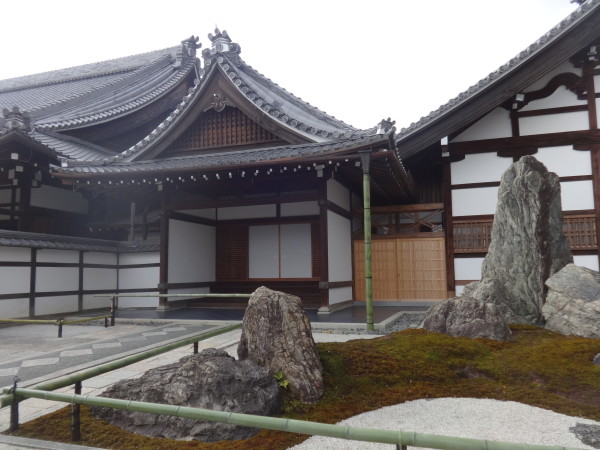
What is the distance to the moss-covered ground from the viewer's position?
3277 mm

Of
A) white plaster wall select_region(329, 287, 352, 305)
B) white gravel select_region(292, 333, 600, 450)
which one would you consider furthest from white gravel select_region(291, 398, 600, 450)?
white plaster wall select_region(329, 287, 352, 305)

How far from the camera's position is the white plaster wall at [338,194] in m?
10.9

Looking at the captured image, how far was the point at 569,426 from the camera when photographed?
344cm

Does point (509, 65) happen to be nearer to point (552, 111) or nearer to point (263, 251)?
point (552, 111)

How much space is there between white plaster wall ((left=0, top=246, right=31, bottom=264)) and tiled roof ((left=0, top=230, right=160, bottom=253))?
0.75 ft

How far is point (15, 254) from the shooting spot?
10055 millimetres

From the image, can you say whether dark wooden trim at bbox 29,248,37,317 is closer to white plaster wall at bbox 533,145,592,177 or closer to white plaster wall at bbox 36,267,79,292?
white plaster wall at bbox 36,267,79,292

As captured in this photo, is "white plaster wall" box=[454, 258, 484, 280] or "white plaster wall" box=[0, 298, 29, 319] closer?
"white plaster wall" box=[0, 298, 29, 319]

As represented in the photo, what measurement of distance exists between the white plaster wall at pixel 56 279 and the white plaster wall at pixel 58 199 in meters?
2.29

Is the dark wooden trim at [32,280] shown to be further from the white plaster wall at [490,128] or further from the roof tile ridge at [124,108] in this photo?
the white plaster wall at [490,128]

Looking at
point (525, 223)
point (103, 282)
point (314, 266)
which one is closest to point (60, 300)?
point (103, 282)

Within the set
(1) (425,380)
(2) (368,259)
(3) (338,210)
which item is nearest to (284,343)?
(1) (425,380)

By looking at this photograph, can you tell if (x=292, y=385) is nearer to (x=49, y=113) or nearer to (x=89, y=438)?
(x=89, y=438)

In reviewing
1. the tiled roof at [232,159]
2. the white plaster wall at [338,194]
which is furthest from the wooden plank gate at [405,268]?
the tiled roof at [232,159]
